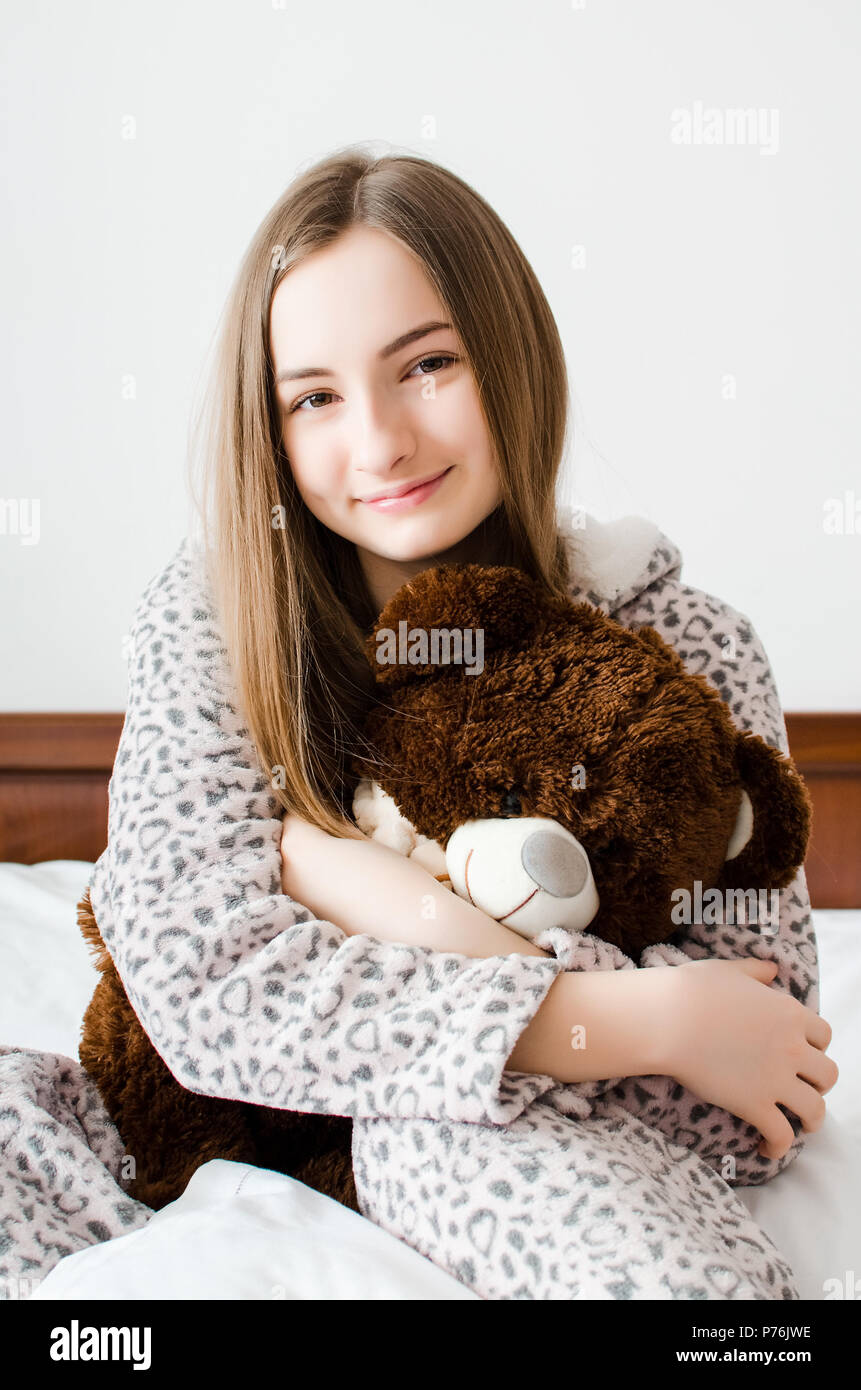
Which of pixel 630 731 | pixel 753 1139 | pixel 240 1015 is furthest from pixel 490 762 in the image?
pixel 753 1139

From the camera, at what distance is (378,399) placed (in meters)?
0.88

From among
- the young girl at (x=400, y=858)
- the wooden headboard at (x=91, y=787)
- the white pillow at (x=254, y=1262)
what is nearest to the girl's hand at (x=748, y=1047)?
the young girl at (x=400, y=858)

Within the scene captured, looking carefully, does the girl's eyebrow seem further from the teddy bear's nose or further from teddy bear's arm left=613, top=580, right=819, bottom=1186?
the teddy bear's nose

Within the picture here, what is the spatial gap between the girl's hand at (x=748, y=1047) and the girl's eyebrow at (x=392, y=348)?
50 cm

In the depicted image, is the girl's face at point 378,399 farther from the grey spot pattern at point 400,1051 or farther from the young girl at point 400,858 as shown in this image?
the grey spot pattern at point 400,1051

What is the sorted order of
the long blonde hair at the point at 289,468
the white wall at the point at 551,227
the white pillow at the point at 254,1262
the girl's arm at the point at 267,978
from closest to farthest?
the white pillow at the point at 254,1262 → the girl's arm at the point at 267,978 → the long blonde hair at the point at 289,468 → the white wall at the point at 551,227

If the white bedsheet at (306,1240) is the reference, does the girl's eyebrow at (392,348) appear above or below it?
above

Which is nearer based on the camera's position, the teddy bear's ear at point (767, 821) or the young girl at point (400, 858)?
the young girl at point (400, 858)

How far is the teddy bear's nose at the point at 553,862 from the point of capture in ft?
2.33

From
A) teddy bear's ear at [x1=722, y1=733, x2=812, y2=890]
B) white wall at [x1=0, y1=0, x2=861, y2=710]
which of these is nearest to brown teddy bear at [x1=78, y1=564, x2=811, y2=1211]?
teddy bear's ear at [x1=722, y1=733, x2=812, y2=890]

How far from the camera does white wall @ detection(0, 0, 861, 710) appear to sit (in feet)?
4.77

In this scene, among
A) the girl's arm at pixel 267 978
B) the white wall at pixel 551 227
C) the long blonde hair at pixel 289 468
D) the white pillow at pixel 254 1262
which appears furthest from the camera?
the white wall at pixel 551 227
